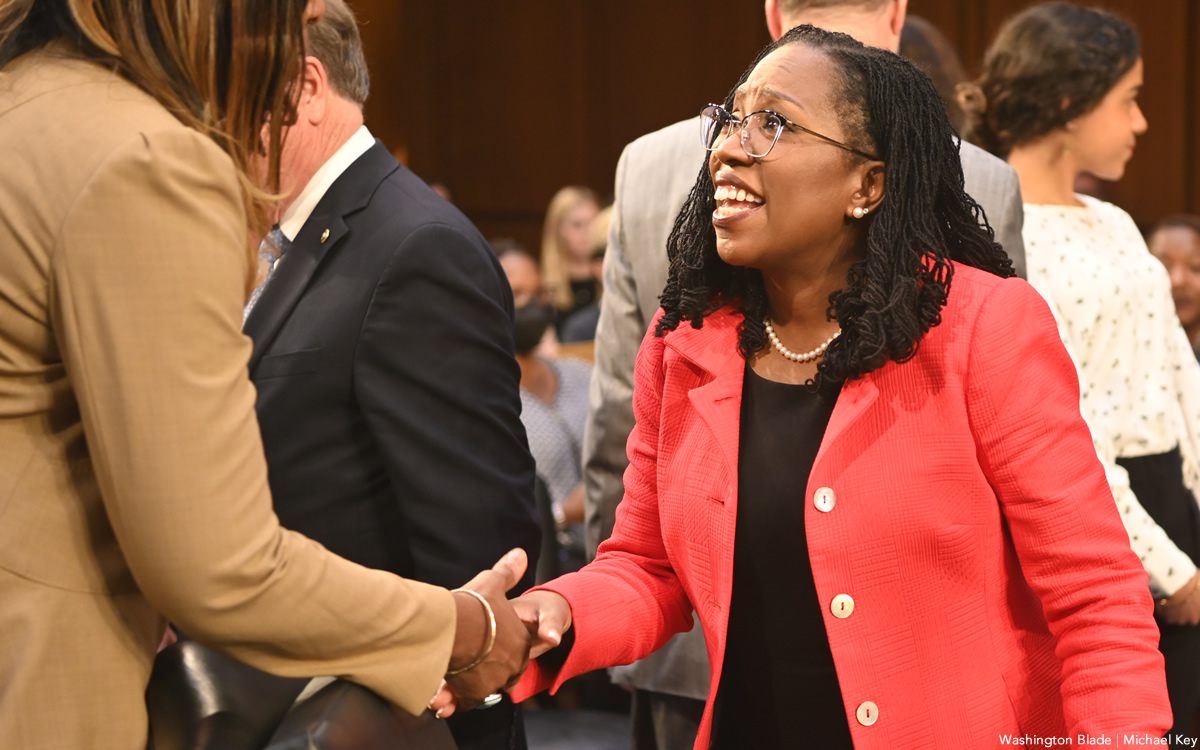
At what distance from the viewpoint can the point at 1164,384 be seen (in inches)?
102

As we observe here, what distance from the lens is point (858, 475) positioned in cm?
152

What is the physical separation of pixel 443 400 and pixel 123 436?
724 mm

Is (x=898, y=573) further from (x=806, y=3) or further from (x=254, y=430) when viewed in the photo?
(x=806, y=3)

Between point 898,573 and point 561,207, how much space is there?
18.9ft

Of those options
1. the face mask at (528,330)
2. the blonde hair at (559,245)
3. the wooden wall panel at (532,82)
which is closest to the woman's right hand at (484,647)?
the face mask at (528,330)

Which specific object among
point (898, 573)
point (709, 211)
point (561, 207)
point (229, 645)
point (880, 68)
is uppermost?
point (880, 68)

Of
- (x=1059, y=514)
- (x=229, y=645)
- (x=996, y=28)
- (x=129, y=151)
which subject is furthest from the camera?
(x=996, y=28)

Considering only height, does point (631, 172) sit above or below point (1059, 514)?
above

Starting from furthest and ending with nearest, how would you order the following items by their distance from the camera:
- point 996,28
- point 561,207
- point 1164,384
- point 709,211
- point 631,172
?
point 561,207 → point 996,28 → point 1164,384 → point 631,172 → point 709,211

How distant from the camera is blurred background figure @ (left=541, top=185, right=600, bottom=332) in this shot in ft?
22.9

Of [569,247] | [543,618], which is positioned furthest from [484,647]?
[569,247]

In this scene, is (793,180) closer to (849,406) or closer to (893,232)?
(893,232)

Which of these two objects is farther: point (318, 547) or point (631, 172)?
point (631, 172)

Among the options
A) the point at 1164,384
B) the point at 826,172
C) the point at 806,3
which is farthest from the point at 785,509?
the point at 1164,384
